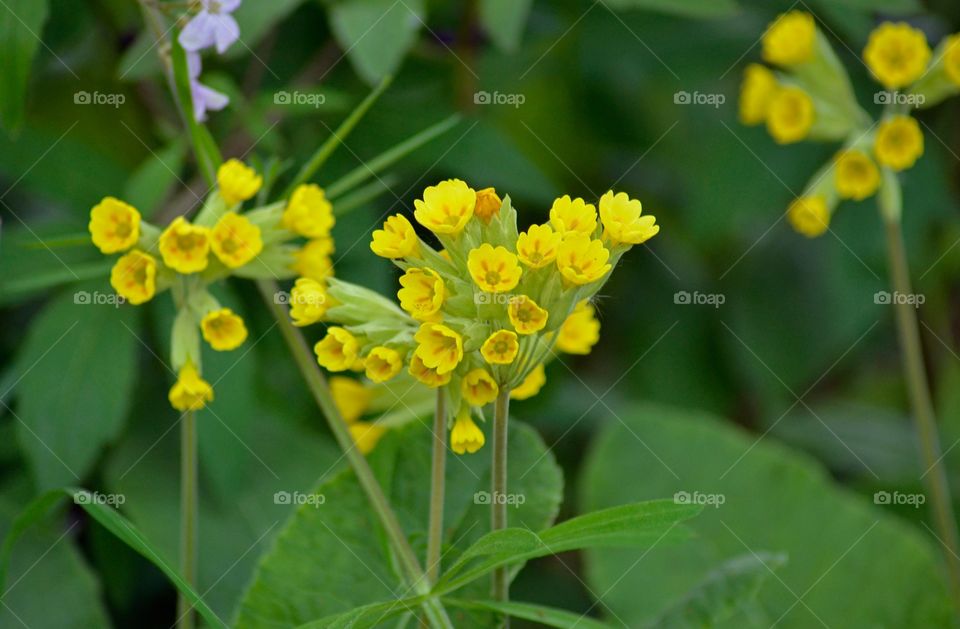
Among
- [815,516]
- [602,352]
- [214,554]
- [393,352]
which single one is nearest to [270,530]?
[214,554]

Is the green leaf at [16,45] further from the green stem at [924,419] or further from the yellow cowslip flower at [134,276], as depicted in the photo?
the green stem at [924,419]

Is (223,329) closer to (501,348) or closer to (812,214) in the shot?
(501,348)

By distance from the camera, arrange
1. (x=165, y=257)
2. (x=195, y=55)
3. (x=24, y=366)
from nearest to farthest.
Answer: (x=165, y=257) < (x=195, y=55) < (x=24, y=366)

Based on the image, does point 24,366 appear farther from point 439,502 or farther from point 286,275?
A: point 439,502

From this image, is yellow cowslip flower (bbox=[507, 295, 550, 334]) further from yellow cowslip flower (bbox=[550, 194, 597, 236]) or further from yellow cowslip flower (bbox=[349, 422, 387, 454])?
yellow cowslip flower (bbox=[349, 422, 387, 454])

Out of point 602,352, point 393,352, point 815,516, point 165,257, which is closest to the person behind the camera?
point 393,352
